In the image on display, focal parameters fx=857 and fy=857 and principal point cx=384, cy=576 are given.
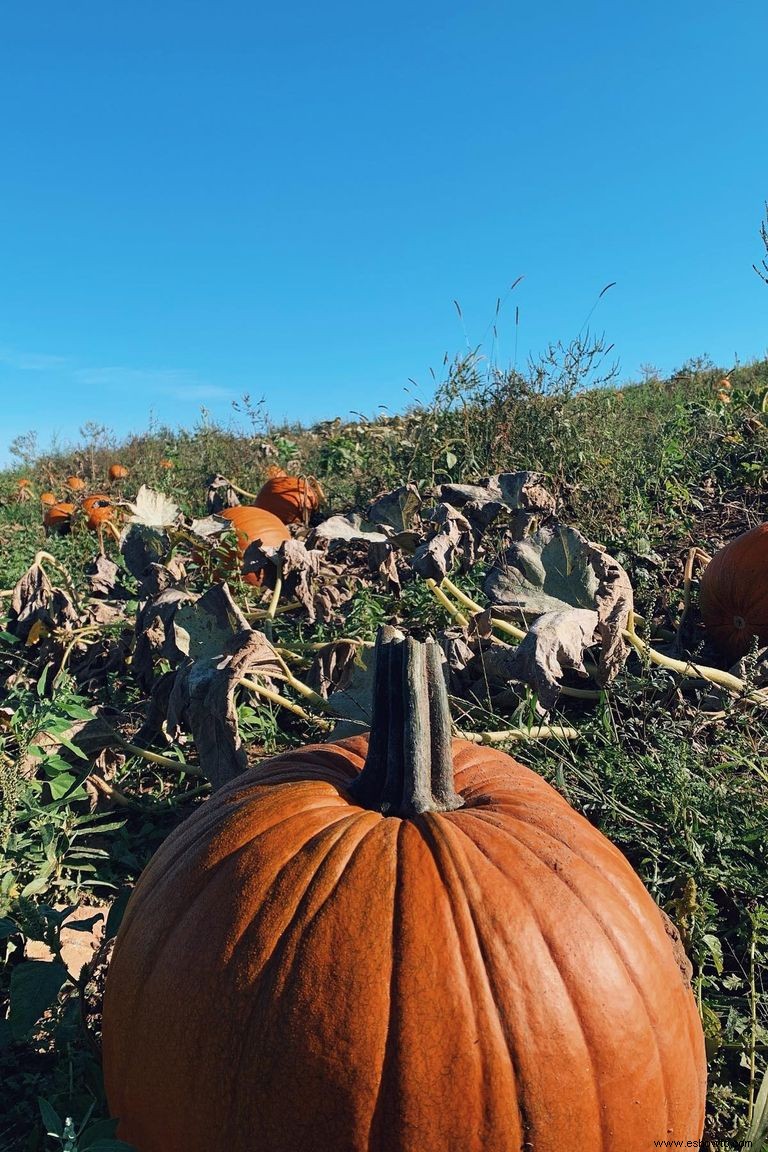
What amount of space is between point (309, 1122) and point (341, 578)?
3.32 meters

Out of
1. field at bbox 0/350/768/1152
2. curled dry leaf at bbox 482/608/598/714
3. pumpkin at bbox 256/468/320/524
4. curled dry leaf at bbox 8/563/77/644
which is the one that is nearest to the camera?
field at bbox 0/350/768/1152

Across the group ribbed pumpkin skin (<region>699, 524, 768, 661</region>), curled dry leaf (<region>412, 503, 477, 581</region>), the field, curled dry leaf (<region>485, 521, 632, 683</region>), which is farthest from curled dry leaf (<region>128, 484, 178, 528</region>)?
ribbed pumpkin skin (<region>699, 524, 768, 661</region>)

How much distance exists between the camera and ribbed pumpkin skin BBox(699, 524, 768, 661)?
3.49 m

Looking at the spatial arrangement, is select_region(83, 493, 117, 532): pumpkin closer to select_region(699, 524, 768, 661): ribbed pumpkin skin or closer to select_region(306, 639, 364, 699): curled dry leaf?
select_region(306, 639, 364, 699): curled dry leaf

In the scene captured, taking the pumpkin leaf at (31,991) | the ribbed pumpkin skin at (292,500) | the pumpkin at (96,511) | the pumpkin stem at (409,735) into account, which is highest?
the pumpkin at (96,511)

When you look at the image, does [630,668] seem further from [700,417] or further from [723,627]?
[700,417]

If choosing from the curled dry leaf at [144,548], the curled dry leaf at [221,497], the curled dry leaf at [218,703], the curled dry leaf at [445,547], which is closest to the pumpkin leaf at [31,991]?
the curled dry leaf at [218,703]

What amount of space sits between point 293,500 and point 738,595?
3705 mm

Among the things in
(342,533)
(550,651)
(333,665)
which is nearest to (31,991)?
(333,665)

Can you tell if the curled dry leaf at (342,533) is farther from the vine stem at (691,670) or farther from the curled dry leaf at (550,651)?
the curled dry leaf at (550,651)

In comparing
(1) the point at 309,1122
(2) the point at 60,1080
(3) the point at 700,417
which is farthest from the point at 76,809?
(3) the point at 700,417

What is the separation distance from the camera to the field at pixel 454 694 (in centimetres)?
208

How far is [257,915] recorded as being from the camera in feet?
4.65

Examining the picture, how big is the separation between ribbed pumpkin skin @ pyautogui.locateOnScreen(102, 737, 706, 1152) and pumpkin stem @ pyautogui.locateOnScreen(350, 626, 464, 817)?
0.08 metres
